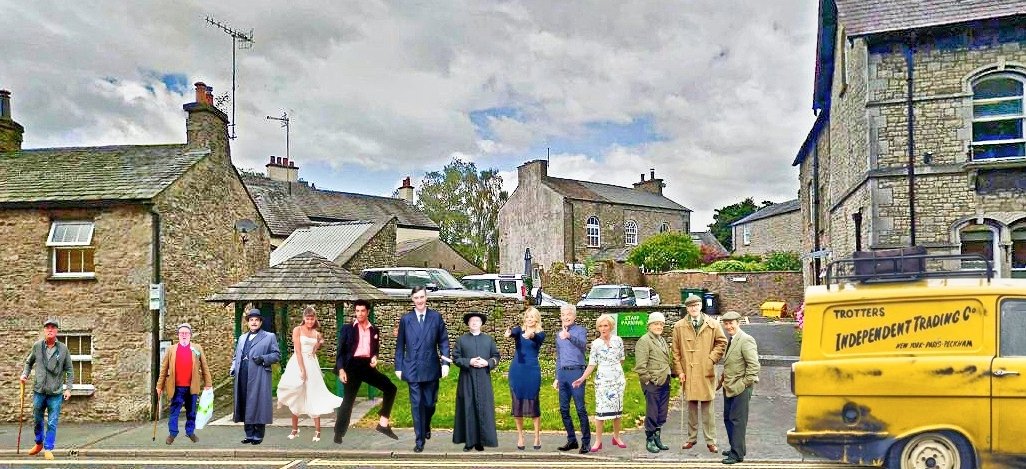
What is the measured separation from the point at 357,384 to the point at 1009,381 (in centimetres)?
729

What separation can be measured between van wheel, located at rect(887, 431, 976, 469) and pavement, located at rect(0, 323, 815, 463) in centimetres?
166

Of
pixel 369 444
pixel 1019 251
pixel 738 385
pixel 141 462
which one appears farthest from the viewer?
pixel 1019 251

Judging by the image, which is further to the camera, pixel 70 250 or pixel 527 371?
pixel 70 250

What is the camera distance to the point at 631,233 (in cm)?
4638

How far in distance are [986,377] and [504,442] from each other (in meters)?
5.46

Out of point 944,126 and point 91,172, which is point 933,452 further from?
point 91,172

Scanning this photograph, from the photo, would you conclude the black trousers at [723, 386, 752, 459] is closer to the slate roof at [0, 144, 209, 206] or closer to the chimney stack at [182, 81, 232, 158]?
the slate roof at [0, 144, 209, 206]

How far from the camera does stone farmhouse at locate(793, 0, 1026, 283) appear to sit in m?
13.8

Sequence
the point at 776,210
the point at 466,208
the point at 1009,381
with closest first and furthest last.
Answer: the point at 1009,381 < the point at 776,210 < the point at 466,208

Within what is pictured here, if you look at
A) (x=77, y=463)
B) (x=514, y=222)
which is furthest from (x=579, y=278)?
(x=77, y=463)

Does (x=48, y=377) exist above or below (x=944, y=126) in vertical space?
below

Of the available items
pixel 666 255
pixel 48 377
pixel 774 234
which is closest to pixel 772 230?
pixel 774 234

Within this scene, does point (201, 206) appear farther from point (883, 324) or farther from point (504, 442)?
point (883, 324)

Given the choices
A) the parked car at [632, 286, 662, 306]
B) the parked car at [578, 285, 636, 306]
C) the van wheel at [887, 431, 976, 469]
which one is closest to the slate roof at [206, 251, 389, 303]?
the van wheel at [887, 431, 976, 469]
